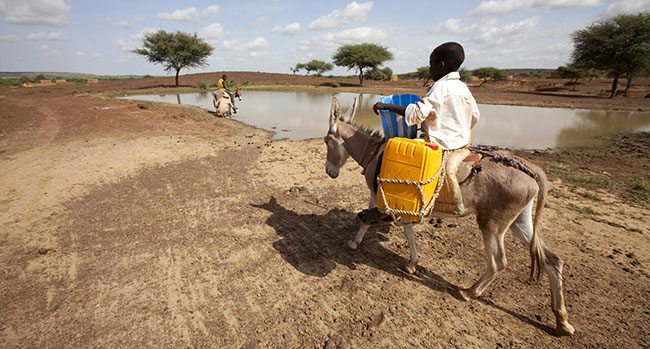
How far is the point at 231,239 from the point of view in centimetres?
436

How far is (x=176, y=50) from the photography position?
3909 cm

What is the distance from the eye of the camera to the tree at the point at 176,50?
38.1 meters

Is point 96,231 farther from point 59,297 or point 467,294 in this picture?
point 467,294

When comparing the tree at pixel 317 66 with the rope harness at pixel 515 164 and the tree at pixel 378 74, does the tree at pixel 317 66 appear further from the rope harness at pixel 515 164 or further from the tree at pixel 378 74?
the rope harness at pixel 515 164

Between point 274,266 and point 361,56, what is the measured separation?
52.1 m

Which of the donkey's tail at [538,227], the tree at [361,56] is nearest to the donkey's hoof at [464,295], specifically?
the donkey's tail at [538,227]

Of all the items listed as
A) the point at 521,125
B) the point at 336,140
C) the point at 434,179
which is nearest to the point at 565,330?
the point at 434,179

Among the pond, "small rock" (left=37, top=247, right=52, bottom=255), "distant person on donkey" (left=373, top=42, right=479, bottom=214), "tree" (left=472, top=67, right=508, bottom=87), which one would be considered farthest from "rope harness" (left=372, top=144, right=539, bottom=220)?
"tree" (left=472, top=67, right=508, bottom=87)

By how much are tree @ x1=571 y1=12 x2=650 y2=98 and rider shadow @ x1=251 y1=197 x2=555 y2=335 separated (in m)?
38.2

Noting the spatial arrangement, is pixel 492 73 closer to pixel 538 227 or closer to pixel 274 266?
pixel 538 227

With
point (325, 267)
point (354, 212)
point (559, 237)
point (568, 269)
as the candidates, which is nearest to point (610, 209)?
point (559, 237)

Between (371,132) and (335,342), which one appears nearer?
(335,342)

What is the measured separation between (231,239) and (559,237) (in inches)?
211

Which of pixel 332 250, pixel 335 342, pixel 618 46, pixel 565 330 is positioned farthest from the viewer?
pixel 618 46
